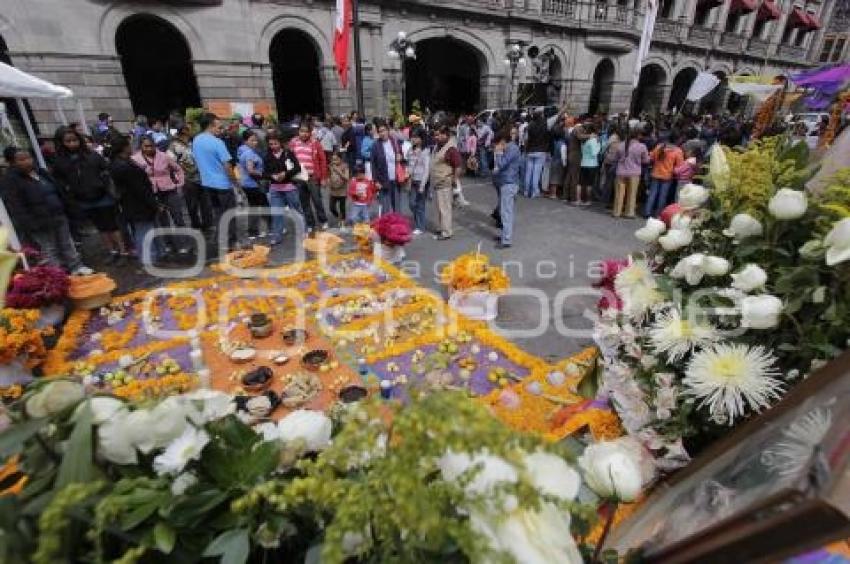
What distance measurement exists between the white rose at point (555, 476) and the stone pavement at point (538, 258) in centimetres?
388

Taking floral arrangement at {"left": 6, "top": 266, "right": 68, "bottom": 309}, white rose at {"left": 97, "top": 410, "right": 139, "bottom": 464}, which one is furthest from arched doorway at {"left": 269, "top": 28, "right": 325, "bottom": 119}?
white rose at {"left": 97, "top": 410, "right": 139, "bottom": 464}

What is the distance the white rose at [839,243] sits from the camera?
1159 mm

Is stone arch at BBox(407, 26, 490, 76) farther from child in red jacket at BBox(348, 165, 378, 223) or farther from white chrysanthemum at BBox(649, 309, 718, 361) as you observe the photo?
white chrysanthemum at BBox(649, 309, 718, 361)

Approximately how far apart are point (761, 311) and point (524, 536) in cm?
120

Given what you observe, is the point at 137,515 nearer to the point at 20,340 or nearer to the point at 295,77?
the point at 20,340

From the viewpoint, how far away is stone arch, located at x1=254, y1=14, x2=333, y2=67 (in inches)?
596

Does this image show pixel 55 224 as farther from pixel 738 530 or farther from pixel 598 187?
pixel 598 187

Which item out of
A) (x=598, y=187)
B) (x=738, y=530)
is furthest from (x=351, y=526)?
(x=598, y=187)

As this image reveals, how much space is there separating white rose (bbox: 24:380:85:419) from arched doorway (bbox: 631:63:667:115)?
33197mm

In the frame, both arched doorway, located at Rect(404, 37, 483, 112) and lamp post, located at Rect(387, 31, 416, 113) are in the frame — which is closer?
lamp post, located at Rect(387, 31, 416, 113)

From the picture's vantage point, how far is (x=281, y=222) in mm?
7605

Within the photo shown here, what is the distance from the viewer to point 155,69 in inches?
769

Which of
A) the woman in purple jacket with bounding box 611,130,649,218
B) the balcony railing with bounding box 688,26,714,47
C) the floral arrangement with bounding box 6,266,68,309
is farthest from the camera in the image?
the balcony railing with bounding box 688,26,714,47

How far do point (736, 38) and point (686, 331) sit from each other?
4100cm
